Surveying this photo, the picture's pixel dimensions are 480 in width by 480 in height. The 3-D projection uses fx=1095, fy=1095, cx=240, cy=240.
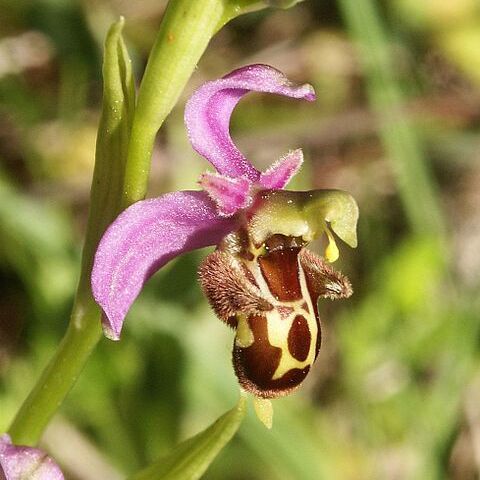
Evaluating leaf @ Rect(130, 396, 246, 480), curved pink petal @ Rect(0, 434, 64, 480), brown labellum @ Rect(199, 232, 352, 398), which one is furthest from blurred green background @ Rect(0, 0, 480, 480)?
curved pink petal @ Rect(0, 434, 64, 480)

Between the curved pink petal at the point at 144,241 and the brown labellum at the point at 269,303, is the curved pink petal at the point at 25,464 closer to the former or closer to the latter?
the curved pink petal at the point at 144,241

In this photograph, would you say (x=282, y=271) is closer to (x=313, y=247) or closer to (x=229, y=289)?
(x=229, y=289)

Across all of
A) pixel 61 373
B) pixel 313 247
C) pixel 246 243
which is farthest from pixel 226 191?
pixel 313 247

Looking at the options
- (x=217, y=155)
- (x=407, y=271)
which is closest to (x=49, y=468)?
(x=217, y=155)

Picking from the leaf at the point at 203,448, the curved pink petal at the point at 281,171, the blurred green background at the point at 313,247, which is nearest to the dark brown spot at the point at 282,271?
the curved pink petal at the point at 281,171

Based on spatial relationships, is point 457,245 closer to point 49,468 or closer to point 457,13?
point 457,13

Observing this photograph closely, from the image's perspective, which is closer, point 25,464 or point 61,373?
point 25,464
